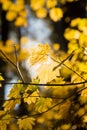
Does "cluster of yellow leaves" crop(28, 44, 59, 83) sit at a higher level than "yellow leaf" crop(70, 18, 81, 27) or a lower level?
lower

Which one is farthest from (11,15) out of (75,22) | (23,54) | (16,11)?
(75,22)

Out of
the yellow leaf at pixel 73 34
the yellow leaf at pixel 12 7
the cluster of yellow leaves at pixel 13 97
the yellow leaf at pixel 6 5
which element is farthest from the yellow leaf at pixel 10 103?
the yellow leaf at pixel 12 7

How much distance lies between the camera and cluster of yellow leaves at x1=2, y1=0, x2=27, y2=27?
8.95 meters

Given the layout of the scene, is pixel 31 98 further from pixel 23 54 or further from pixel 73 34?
pixel 23 54

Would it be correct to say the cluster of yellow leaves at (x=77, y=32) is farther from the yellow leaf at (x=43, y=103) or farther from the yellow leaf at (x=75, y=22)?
the yellow leaf at (x=43, y=103)

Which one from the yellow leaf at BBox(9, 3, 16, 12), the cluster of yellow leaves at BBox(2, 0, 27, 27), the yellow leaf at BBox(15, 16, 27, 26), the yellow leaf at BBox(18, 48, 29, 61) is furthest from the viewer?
the yellow leaf at BBox(15, 16, 27, 26)

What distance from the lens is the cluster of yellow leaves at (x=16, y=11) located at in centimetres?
895

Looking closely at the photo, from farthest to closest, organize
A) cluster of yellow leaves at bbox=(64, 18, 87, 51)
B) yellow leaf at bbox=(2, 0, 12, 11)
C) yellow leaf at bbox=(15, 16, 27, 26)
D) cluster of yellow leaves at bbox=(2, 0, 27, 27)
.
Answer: yellow leaf at bbox=(15, 16, 27, 26) → cluster of yellow leaves at bbox=(2, 0, 27, 27) → yellow leaf at bbox=(2, 0, 12, 11) → cluster of yellow leaves at bbox=(64, 18, 87, 51)

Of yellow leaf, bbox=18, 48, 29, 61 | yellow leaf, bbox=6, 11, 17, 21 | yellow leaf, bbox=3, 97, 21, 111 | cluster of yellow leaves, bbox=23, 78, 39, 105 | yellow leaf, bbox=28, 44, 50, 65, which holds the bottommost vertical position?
yellow leaf, bbox=18, 48, 29, 61

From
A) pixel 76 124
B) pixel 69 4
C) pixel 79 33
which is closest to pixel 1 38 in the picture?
pixel 69 4

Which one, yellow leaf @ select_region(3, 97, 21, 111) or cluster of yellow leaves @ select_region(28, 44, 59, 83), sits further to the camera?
yellow leaf @ select_region(3, 97, 21, 111)

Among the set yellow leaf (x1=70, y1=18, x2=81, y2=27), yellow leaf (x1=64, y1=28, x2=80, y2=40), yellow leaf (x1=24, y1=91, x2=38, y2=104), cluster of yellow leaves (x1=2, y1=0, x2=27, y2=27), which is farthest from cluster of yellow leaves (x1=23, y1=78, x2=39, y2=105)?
cluster of yellow leaves (x1=2, y1=0, x2=27, y2=27)

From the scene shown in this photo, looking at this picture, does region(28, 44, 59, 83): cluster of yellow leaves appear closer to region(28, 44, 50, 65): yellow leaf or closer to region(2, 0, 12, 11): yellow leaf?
region(28, 44, 50, 65): yellow leaf

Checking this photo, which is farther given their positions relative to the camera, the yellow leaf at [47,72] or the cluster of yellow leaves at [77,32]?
the cluster of yellow leaves at [77,32]
